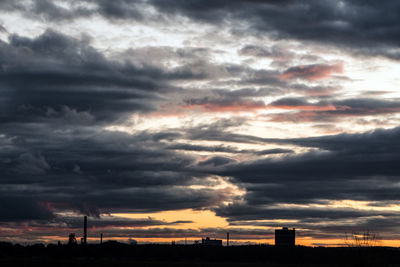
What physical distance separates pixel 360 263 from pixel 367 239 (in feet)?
11.1

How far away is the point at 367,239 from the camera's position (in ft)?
276

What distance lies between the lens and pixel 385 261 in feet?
274

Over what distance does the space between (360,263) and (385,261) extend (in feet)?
11.2

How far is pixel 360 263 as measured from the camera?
8350cm

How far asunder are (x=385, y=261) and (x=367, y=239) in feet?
12.3
